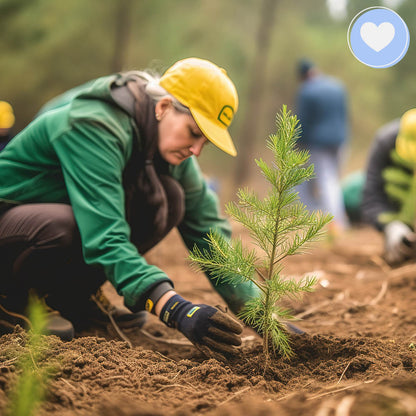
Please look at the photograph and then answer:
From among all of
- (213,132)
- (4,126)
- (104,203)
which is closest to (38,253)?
(104,203)

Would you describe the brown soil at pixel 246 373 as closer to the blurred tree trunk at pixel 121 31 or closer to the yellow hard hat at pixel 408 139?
the yellow hard hat at pixel 408 139

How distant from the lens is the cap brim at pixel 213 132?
6.75ft

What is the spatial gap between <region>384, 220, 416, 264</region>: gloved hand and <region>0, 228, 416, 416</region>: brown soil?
0.91 m

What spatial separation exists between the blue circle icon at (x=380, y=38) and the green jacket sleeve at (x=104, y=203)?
39.7 inches

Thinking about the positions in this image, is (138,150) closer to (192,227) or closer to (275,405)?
(192,227)

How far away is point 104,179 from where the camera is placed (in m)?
2.00

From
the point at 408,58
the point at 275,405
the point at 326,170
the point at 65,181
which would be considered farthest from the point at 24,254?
the point at 408,58

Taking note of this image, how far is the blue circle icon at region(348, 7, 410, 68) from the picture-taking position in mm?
1789

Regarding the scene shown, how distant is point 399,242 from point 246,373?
7.36 feet

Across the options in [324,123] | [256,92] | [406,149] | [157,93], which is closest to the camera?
[157,93]

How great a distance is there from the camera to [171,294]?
1.83 metres

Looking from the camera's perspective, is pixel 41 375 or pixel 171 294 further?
pixel 171 294

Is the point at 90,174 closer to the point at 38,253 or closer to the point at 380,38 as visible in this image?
the point at 38,253

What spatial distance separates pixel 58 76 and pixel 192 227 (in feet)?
24.7
